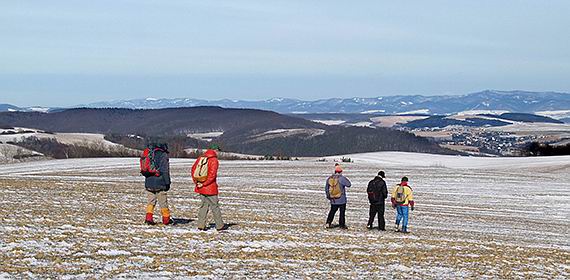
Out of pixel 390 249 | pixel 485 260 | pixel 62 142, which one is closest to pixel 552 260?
pixel 485 260

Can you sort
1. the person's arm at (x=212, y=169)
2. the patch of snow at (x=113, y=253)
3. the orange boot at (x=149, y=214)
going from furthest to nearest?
the orange boot at (x=149, y=214)
the person's arm at (x=212, y=169)
the patch of snow at (x=113, y=253)

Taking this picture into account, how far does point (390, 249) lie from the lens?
18.7 meters

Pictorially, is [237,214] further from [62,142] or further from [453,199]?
[62,142]

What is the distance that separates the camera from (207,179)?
18344 millimetres

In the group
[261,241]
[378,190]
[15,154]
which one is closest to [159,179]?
[261,241]

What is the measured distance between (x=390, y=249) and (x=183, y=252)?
615 centimetres

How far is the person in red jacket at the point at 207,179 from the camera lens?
18219 mm

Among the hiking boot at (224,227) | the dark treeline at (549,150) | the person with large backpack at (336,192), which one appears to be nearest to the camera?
the hiking boot at (224,227)

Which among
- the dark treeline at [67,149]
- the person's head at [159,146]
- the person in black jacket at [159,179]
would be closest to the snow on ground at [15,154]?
the dark treeline at [67,149]

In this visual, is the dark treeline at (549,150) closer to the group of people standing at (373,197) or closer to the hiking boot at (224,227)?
the group of people standing at (373,197)

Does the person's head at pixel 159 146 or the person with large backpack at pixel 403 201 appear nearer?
the person's head at pixel 159 146

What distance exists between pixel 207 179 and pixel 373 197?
7287 millimetres

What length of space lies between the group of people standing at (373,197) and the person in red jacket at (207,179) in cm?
503

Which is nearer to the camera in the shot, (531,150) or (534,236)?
(534,236)
